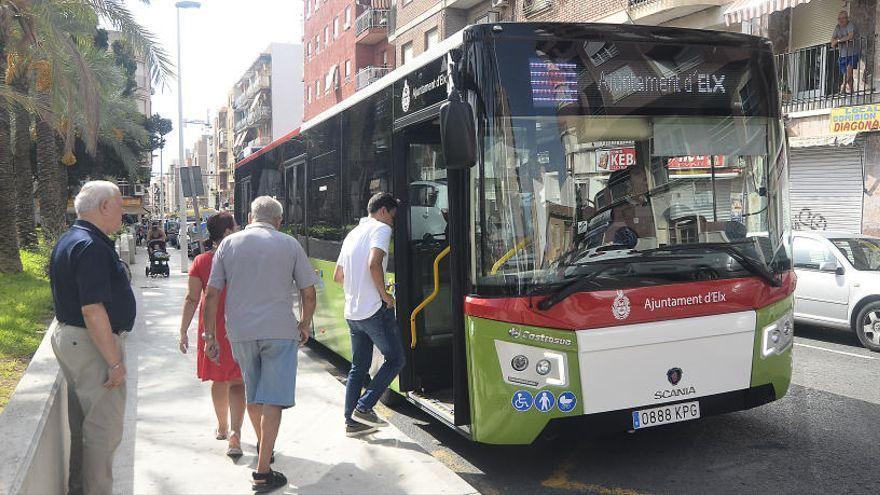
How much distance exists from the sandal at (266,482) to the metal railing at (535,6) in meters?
21.6

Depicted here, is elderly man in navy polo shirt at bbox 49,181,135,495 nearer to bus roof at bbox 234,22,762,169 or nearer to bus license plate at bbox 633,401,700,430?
bus roof at bbox 234,22,762,169

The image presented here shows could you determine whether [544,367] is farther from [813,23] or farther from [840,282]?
[813,23]

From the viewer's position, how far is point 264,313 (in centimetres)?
440

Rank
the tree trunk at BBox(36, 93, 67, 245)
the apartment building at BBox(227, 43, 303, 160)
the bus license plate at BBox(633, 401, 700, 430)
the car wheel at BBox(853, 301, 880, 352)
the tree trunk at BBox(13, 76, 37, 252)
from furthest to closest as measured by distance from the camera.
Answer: the apartment building at BBox(227, 43, 303, 160)
the tree trunk at BBox(36, 93, 67, 245)
the tree trunk at BBox(13, 76, 37, 252)
the car wheel at BBox(853, 301, 880, 352)
the bus license plate at BBox(633, 401, 700, 430)

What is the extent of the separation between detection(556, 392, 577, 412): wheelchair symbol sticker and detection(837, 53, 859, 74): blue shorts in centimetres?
1457

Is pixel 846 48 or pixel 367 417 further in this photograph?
pixel 846 48

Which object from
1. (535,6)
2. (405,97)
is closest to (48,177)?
(405,97)

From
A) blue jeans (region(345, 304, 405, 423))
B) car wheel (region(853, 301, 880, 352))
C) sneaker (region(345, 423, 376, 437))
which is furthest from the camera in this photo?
car wheel (region(853, 301, 880, 352))

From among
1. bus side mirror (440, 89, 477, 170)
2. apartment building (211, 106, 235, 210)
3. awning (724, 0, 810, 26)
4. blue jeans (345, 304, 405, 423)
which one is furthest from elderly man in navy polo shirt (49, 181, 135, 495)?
apartment building (211, 106, 235, 210)

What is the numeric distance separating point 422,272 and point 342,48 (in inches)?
1460

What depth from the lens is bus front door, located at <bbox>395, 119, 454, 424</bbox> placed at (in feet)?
19.2

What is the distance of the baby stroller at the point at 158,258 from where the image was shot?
19.3 metres

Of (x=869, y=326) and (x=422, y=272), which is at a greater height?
(x=422, y=272)

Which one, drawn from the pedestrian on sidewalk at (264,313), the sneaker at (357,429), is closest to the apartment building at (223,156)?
the sneaker at (357,429)
